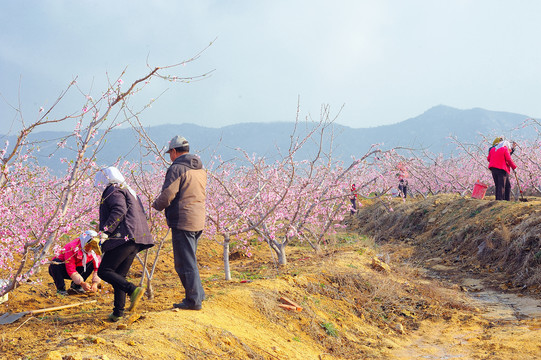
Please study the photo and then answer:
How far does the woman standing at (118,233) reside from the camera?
4605 millimetres

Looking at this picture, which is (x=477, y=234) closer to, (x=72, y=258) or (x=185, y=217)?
(x=185, y=217)

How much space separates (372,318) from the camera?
6543 mm

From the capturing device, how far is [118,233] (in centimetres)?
457

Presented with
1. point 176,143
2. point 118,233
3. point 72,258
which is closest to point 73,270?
point 72,258

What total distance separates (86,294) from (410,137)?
196005 millimetres

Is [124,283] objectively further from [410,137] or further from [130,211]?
[410,137]

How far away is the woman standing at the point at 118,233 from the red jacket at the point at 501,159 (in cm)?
979

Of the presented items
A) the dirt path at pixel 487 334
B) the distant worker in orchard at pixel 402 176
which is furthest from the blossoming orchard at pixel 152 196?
the dirt path at pixel 487 334

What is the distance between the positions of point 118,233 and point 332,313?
3.10 metres

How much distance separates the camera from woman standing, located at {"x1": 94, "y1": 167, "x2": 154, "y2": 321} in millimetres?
4605

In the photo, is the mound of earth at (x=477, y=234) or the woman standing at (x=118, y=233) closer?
the woman standing at (x=118, y=233)

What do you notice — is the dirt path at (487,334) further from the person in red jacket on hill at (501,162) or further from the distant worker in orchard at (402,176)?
the person in red jacket on hill at (501,162)

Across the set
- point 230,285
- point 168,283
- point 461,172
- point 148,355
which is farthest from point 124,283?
point 461,172

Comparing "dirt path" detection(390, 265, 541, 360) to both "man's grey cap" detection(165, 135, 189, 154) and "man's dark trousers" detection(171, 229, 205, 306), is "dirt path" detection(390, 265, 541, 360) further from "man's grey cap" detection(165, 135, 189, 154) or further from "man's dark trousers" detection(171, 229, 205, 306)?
"man's grey cap" detection(165, 135, 189, 154)
